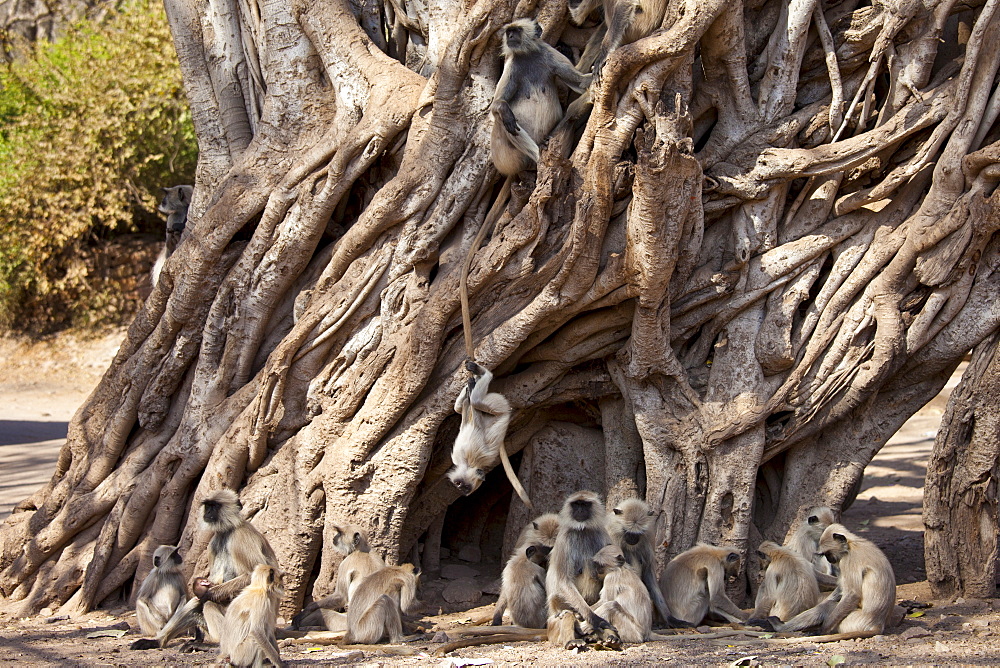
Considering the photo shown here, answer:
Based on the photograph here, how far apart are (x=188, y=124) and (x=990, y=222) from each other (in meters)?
13.6

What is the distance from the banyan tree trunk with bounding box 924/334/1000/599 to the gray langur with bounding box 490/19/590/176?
266 cm

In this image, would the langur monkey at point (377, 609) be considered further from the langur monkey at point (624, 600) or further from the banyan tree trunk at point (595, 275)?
the langur monkey at point (624, 600)

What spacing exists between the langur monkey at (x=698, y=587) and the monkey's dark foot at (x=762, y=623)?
144 mm

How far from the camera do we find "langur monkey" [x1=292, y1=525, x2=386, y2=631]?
532cm

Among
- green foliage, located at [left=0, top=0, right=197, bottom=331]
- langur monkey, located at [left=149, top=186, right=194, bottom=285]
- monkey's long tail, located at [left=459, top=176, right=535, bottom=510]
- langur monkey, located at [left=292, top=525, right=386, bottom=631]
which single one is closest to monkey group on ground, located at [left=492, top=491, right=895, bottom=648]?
monkey's long tail, located at [left=459, top=176, right=535, bottom=510]

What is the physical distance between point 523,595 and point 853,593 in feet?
5.16

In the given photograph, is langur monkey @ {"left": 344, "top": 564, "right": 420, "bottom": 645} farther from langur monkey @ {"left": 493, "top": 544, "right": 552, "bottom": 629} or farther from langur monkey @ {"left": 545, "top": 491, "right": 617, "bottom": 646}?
langur monkey @ {"left": 545, "top": 491, "right": 617, "bottom": 646}

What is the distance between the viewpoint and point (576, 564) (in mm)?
4918

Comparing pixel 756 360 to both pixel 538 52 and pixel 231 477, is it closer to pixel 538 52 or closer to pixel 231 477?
pixel 538 52

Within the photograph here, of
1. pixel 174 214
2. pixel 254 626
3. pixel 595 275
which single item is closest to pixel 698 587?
pixel 595 275

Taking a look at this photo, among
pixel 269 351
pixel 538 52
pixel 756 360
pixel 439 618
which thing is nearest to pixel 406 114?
pixel 538 52

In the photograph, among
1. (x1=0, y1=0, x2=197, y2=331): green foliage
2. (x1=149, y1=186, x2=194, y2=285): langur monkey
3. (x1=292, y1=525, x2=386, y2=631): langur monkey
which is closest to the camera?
(x1=292, y1=525, x2=386, y2=631): langur monkey

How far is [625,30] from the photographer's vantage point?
538cm

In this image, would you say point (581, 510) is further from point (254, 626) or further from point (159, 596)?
point (159, 596)
